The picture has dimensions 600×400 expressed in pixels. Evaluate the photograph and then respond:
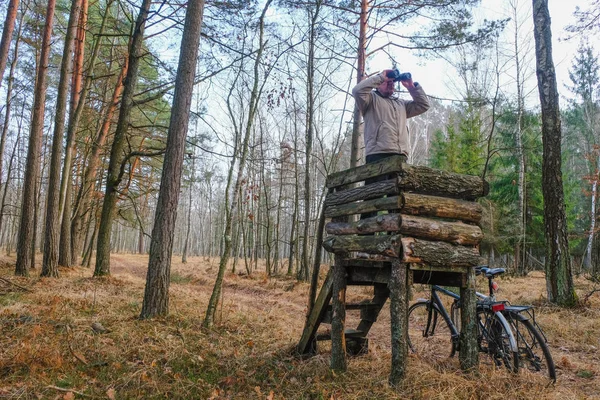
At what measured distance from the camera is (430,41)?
9867 mm

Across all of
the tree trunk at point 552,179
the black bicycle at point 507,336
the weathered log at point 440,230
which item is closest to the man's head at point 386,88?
the weathered log at point 440,230

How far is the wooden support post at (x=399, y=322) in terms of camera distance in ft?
12.1

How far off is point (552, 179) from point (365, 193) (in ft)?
19.4

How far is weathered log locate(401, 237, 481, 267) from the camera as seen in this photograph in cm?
371

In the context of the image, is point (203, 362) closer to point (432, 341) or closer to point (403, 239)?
point (403, 239)

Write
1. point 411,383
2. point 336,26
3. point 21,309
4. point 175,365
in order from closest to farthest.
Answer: point 411,383
point 175,365
point 21,309
point 336,26

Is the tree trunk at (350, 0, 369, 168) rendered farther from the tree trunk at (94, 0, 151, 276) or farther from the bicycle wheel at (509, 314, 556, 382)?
the bicycle wheel at (509, 314, 556, 382)

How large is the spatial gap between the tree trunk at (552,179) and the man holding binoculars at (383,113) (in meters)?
4.95

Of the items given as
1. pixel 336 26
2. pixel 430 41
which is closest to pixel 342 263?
pixel 430 41

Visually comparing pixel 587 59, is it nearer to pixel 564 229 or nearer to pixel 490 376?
pixel 564 229

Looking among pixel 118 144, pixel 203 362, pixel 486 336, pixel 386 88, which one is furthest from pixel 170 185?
pixel 486 336

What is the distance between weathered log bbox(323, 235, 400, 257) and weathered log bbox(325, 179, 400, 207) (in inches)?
17.4

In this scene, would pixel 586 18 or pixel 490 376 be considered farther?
pixel 586 18

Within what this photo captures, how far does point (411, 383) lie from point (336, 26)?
9823 mm
